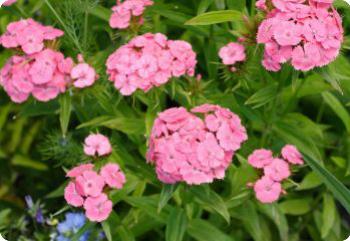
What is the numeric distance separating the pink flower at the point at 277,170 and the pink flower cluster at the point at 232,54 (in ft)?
1.12

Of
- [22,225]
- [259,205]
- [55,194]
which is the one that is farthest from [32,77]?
[259,205]

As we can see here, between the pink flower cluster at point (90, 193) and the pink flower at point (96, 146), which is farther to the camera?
the pink flower at point (96, 146)

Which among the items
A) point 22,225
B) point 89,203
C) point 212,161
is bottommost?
point 22,225

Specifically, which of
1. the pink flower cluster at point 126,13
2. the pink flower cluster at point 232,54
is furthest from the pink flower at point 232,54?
the pink flower cluster at point 126,13

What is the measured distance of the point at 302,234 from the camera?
9.02 ft

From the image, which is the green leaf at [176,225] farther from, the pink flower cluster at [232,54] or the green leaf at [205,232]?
the pink flower cluster at [232,54]

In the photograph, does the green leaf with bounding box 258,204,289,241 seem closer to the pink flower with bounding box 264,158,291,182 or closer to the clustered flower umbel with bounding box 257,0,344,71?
the pink flower with bounding box 264,158,291,182

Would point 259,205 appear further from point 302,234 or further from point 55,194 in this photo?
point 55,194

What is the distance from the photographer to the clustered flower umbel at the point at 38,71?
2014 mm

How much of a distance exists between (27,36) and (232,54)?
26.5 inches

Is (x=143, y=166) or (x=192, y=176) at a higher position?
(x=192, y=176)

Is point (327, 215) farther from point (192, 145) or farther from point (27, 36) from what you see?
point (27, 36)

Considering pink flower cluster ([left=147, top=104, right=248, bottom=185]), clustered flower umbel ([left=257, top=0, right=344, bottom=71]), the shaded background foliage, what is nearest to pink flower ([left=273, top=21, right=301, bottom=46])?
clustered flower umbel ([left=257, top=0, right=344, bottom=71])

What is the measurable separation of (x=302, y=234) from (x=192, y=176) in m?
1.19
